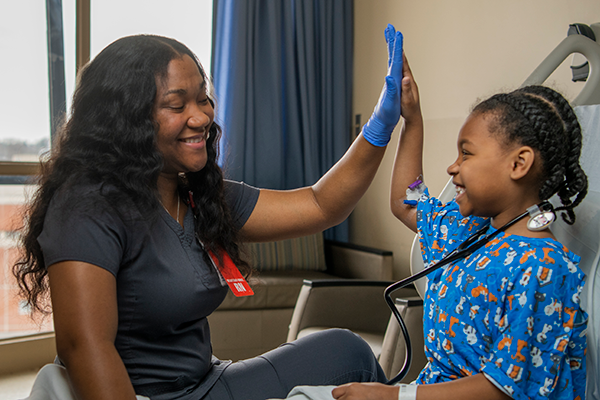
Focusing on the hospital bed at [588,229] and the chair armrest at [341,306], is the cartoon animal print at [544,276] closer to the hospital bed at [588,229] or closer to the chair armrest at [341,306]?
the hospital bed at [588,229]

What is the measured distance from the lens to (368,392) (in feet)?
2.75

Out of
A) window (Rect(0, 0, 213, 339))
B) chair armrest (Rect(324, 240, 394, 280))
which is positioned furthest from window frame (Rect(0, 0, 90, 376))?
chair armrest (Rect(324, 240, 394, 280))

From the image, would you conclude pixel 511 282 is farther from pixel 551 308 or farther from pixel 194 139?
pixel 194 139

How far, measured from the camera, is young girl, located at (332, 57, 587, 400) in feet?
2.55

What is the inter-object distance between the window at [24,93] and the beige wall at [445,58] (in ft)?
4.87

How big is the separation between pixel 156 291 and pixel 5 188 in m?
2.21

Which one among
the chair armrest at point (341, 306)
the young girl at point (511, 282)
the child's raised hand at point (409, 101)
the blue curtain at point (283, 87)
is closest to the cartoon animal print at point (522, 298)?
the young girl at point (511, 282)

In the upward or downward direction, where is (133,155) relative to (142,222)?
upward

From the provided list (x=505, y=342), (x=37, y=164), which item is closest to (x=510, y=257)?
(x=505, y=342)

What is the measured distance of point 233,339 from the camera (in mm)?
2576

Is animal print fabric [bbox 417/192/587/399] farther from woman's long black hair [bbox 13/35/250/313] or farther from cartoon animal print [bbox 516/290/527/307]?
woman's long black hair [bbox 13/35/250/313]

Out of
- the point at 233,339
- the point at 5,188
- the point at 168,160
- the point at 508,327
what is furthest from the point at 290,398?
the point at 5,188

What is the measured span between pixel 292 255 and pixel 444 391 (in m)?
2.25

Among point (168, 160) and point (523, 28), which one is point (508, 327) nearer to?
point (168, 160)
